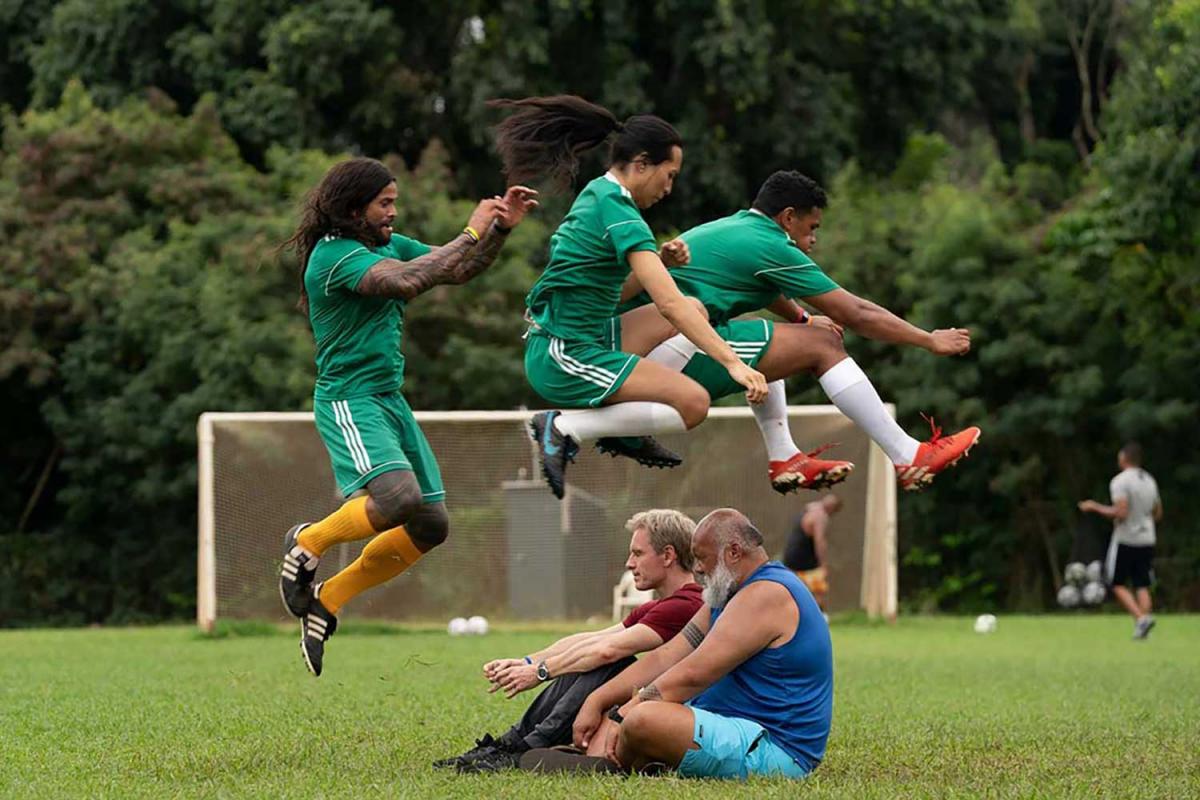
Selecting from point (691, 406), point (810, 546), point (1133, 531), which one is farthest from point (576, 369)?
point (1133, 531)

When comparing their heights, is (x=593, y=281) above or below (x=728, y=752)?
above

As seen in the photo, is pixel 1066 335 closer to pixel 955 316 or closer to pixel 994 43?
pixel 955 316

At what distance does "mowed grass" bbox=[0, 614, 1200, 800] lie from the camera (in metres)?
7.92

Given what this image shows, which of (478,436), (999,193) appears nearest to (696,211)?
(999,193)

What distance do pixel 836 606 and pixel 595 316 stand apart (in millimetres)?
14923

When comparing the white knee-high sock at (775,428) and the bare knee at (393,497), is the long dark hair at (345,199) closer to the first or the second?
the bare knee at (393,497)

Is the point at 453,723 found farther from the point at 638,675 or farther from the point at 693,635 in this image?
the point at 693,635

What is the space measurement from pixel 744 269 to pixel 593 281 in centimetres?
68

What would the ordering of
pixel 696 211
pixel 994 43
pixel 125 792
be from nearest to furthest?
pixel 125 792
pixel 696 211
pixel 994 43

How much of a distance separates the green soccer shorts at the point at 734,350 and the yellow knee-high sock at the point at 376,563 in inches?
62.3

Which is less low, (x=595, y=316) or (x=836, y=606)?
(x=595, y=316)

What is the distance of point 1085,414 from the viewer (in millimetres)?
26297

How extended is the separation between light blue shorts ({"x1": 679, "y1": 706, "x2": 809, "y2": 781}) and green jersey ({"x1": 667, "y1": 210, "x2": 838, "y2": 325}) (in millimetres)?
1750

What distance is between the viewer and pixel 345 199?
8422 mm
